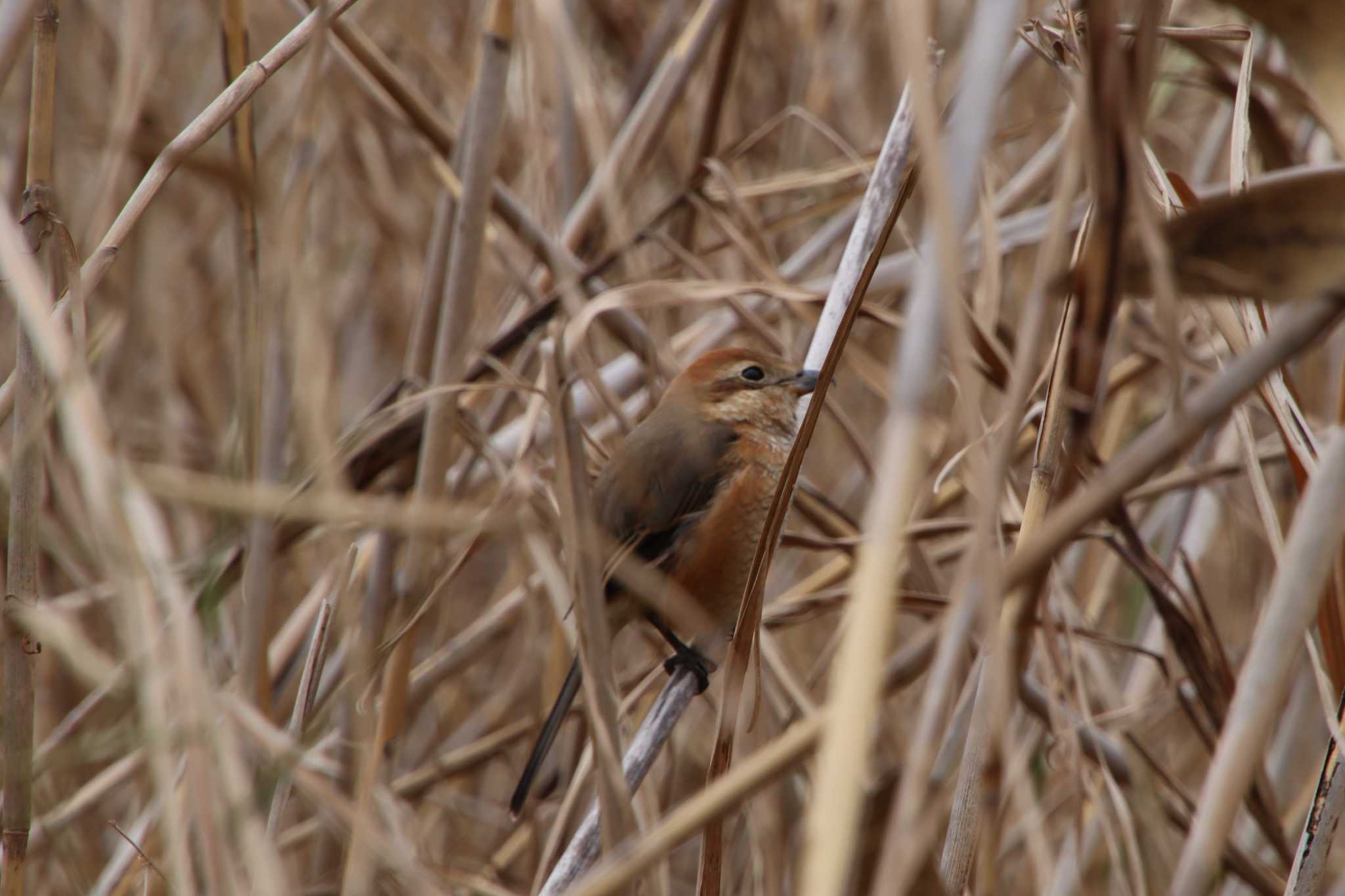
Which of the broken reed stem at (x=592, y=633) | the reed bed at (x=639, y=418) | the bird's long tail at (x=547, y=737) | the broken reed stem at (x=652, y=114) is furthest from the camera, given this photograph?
the broken reed stem at (x=652, y=114)

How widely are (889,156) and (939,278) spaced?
1.16 meters

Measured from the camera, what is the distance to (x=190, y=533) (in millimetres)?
3695

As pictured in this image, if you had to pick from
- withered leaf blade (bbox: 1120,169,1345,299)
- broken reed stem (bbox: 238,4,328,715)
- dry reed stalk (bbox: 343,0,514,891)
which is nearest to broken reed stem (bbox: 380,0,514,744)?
dry reed stalk (bbox: 343,0,514,891)

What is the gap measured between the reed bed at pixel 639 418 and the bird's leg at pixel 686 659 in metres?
0.10

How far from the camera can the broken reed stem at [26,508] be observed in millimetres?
1468

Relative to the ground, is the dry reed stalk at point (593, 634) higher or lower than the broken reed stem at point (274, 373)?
lower

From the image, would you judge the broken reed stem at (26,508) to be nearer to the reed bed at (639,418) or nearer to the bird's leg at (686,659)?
the reed bed at (639,418)

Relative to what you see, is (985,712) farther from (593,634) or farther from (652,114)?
(652,114)

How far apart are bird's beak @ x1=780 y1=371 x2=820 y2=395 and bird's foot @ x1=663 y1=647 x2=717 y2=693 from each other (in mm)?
631

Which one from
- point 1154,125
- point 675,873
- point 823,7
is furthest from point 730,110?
point 675,873

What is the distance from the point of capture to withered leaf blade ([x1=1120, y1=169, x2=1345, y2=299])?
787mm

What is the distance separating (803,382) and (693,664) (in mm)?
648

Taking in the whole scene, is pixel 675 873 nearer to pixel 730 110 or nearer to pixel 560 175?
pixel 560 175

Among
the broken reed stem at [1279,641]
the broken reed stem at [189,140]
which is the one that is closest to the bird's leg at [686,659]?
the broken reed stem at [189,140]
